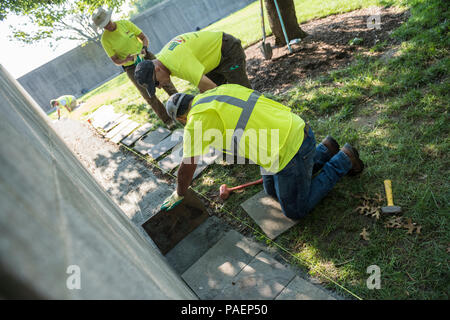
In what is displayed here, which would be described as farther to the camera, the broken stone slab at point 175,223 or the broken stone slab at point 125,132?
the broken stone slab at point 125,132

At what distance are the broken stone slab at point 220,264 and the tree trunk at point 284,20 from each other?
5192mm

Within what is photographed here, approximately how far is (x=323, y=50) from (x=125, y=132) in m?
4.72

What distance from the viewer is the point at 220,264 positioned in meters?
2.60

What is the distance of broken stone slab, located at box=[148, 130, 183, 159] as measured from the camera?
4.89 m

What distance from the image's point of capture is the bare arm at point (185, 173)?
236 centimetres

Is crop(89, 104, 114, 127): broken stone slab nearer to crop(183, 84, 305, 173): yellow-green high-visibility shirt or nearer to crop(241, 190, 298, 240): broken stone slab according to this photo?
crop(241, 190, 298, 240): broken stone slab

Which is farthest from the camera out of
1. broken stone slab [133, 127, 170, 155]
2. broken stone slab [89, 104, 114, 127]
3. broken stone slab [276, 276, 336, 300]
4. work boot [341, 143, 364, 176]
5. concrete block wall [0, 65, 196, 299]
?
broken stone slab [89, 104, 114, 127]

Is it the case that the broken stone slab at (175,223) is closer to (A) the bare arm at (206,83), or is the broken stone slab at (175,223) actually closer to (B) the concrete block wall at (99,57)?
(A) the bare arm at (206,83)

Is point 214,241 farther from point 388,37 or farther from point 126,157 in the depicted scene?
point 388,37

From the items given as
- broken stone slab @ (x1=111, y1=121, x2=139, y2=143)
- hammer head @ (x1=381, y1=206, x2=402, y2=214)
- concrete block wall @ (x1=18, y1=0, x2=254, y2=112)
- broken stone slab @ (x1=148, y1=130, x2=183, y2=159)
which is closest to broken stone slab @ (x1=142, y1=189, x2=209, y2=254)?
hammer head @ (x1=381, y1=206, x2=402, y2=214)

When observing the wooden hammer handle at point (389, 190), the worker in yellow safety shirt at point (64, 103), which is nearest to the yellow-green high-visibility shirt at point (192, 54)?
the wooden hammer handle at point (389, 190)

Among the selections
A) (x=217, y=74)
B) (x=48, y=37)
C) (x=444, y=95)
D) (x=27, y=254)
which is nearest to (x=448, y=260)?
(x=444, y=95)

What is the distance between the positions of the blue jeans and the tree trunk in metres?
4.50

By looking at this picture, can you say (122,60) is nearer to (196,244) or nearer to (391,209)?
(196,244)
